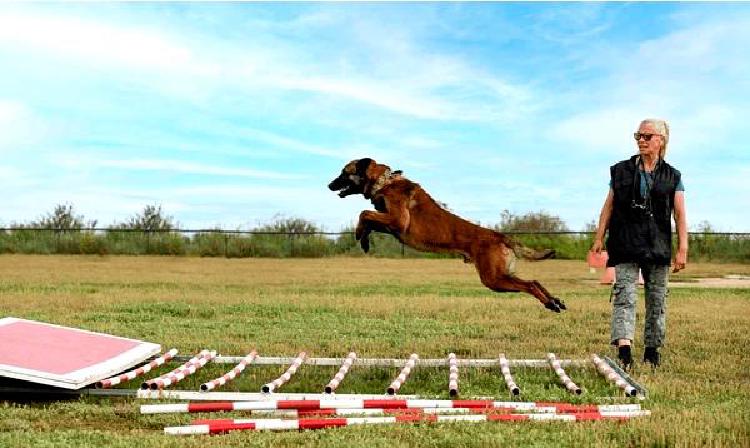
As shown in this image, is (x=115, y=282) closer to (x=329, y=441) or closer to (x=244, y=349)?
(x=244, y=349)

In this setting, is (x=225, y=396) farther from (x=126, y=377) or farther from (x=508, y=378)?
(x=508, y=378)

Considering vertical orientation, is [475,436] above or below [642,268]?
below

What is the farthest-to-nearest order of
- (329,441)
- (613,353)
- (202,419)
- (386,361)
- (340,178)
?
(613,353)
(386,361)
(340,178)
(202,419)
(329,441)

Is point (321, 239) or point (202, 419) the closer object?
point (202, 419)

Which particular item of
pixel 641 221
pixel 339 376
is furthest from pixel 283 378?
pixel 641 221

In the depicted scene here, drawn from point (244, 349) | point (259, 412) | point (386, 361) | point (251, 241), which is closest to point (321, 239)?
point (251, 241)

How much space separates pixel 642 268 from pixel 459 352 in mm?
2213

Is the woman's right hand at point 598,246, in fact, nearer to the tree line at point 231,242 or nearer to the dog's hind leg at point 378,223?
the dog's hind leg at point 378,223

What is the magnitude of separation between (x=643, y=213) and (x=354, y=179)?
262 cm

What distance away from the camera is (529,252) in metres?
6.18

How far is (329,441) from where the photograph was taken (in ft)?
15.4

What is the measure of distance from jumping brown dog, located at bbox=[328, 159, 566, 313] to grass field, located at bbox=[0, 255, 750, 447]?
92 cm

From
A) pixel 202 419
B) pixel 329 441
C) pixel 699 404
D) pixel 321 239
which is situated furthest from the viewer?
pixel 321 239

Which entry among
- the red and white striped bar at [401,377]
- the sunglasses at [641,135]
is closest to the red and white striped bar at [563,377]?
the red and white striped bar at [401,377]
